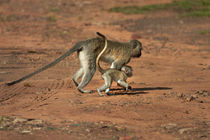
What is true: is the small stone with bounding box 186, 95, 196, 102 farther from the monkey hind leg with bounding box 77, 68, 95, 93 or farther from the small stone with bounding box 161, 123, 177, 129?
the monkey hind leg with bounding box 77, 68, 95, 93

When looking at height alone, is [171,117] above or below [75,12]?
below

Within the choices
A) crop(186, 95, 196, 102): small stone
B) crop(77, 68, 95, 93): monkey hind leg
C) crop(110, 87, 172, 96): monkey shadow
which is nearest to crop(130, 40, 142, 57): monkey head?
crop(110, 87, 172, 96): monkey shadow

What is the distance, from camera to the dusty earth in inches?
273

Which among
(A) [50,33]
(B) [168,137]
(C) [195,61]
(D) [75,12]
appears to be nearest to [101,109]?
(B) [168,137]

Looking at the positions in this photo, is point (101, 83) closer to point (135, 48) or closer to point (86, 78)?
point (135, 48)

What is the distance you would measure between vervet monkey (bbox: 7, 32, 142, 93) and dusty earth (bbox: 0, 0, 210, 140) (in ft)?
1.66

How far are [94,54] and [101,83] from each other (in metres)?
1.93

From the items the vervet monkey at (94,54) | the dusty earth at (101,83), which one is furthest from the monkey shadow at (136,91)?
the vervet monkey at (94,54)

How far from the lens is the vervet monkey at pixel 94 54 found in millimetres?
9508

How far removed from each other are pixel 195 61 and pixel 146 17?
9.73 metres

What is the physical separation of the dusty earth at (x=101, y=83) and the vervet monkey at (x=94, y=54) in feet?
1.66

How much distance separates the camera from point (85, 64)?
9.57 meters

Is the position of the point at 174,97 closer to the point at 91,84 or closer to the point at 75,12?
the point at 91,84

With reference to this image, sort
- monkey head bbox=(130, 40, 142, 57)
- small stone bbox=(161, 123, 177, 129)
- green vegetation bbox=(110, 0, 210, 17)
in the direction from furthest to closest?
green vegetation bbox=(110, 0, 210, 17) → monkey head bbox=(130, 40, 142, 57) → small stone bbox=(161, 123, 177, 129)
